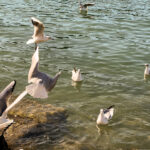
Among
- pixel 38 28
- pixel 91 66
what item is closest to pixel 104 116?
pixel 38 28

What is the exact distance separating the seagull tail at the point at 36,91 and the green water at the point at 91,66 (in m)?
1.68

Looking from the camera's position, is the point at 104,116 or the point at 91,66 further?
the point at 91,66

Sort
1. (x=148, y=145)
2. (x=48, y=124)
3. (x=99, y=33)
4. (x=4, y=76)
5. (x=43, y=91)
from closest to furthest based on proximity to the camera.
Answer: (x=43, y=91), (x=148, y=145), (x=48, y=124), (x=4, y=76), (x=99, y=33)

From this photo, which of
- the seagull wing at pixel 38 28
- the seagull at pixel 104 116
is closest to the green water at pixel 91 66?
the seagull at pixel 104 116

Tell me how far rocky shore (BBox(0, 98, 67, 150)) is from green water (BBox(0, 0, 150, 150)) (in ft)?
0.67

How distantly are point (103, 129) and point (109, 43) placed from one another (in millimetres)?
8186

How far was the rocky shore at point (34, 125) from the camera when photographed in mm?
6195

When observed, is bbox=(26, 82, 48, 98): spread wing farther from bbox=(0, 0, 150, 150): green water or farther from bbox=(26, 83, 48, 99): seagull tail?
bbox=(0, 0, 150, 150): green water

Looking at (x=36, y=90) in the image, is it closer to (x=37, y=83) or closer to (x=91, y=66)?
(x=37, y=83)

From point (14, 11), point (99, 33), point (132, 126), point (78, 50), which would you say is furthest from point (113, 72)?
point (14, 11)

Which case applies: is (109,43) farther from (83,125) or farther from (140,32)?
(83,125)

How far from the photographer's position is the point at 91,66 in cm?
1149

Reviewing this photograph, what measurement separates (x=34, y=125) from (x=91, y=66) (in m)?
5.20

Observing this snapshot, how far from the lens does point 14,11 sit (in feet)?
70.5
